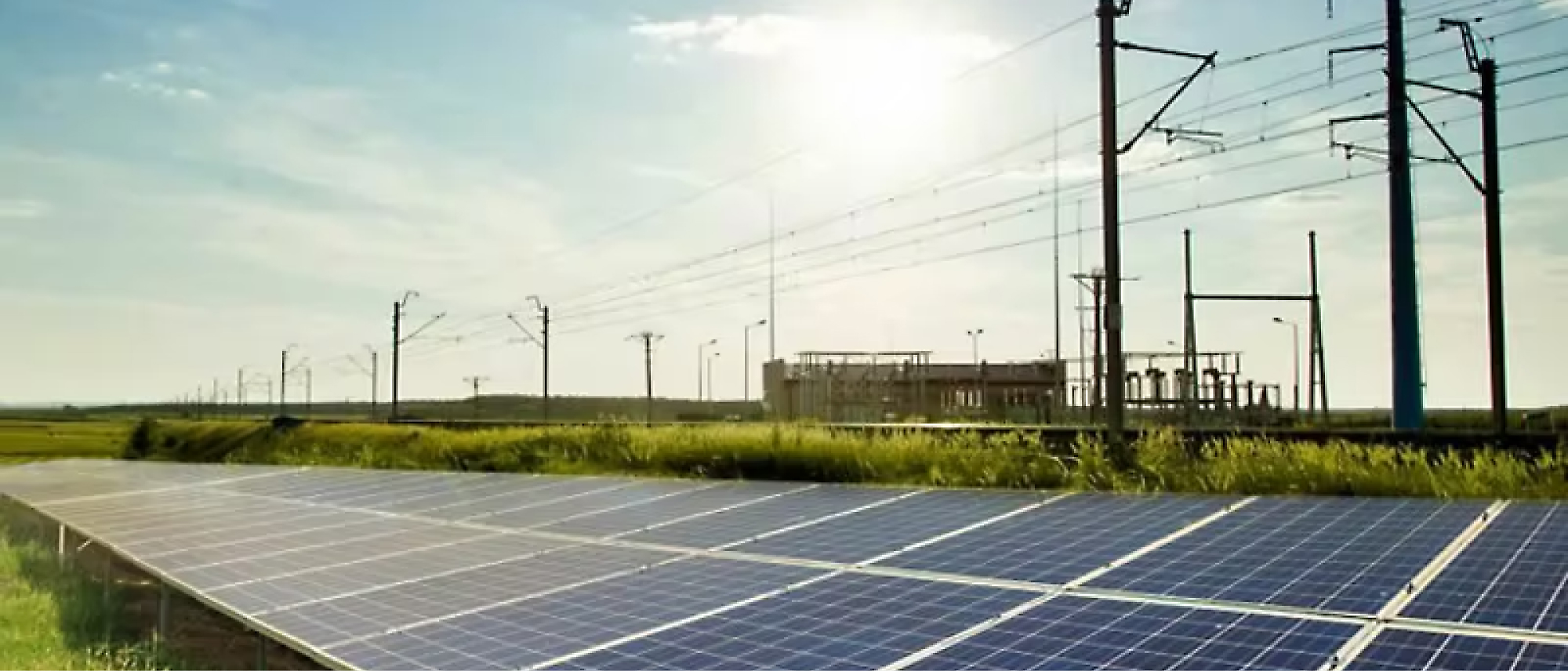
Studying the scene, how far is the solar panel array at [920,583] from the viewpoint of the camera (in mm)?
4859

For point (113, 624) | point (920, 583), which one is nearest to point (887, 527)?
point (920, 583)

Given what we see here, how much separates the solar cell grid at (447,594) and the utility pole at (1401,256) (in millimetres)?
18335

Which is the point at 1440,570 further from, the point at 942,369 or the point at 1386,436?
the point at 942,369

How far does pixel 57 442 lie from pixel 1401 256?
81.3m

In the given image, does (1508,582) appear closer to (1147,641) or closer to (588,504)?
(1147,641)

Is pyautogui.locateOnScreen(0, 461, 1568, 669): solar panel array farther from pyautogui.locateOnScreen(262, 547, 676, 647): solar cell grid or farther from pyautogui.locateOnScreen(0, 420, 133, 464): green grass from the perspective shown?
pyautogui.locateOnScreen(0, 420, 133, 464): green grass

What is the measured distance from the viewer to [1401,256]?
69.0 ft

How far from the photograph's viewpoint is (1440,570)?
557 centimetres

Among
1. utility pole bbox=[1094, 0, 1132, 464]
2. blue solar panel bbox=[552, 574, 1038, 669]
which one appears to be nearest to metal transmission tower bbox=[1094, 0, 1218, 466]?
utility pole bbox=[1094, 0, 1132, 464]

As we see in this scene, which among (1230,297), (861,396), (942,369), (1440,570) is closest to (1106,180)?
(1440,570)

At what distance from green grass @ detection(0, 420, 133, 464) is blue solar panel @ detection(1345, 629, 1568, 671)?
56.2 metres

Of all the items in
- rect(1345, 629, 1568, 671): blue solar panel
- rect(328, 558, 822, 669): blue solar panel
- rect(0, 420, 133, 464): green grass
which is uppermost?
rect(1345, 629, 1568, 671): blue solar panel

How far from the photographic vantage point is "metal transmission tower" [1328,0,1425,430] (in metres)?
20.7

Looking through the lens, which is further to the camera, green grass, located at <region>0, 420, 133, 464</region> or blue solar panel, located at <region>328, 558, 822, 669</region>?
green grass, located at <region>0, 420, 133, 464</region>
